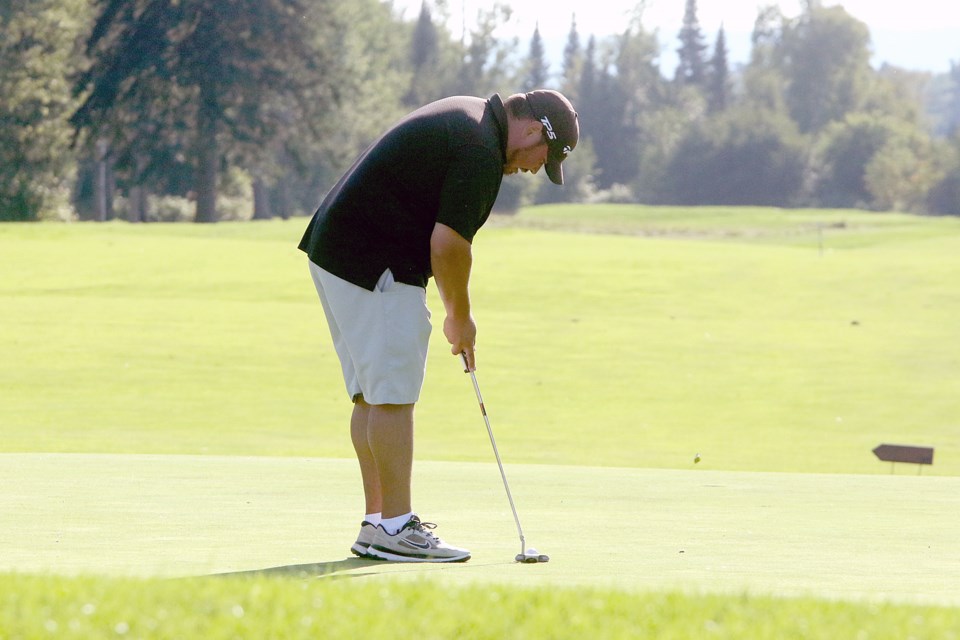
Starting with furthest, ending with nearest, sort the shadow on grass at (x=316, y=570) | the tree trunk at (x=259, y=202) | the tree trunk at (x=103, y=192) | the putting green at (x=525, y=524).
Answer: the tree trunk at (x=259, y=202) < the tree trunk at (x=103, y=192) < the putting green at (x=525, y=524) < the shadow on grass at (x=316, y=570)

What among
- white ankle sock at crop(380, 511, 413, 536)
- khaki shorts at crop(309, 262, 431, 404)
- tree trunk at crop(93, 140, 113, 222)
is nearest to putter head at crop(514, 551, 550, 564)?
white ankle sock at crop(380, 511, 413, 536)

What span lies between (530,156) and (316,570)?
4.88 feet

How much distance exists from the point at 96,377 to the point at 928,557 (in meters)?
12.1

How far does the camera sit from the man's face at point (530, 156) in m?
4.96

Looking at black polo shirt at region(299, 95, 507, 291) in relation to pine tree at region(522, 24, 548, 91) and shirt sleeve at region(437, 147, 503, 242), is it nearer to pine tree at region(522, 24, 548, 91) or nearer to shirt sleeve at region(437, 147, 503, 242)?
shirt sleeve at region(437, 147, 503, 242)

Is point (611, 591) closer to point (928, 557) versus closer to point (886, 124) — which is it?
point (928, 557)

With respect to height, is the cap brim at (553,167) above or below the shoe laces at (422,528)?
above

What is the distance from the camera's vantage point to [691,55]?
14762cm

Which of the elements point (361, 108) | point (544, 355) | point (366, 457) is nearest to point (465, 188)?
point (366, 457)

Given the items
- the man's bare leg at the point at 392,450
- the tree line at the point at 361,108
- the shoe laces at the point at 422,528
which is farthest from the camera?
the tree line at the point at 361,108

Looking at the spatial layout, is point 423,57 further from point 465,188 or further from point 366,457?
point 465,188

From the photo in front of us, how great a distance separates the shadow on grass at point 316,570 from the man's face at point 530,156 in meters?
1.32

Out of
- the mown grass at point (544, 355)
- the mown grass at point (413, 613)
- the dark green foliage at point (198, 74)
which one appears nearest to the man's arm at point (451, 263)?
the mown grass at point (413, 613)

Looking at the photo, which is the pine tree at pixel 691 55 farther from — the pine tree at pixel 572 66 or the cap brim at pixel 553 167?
the cap brim at pixel 553 167
